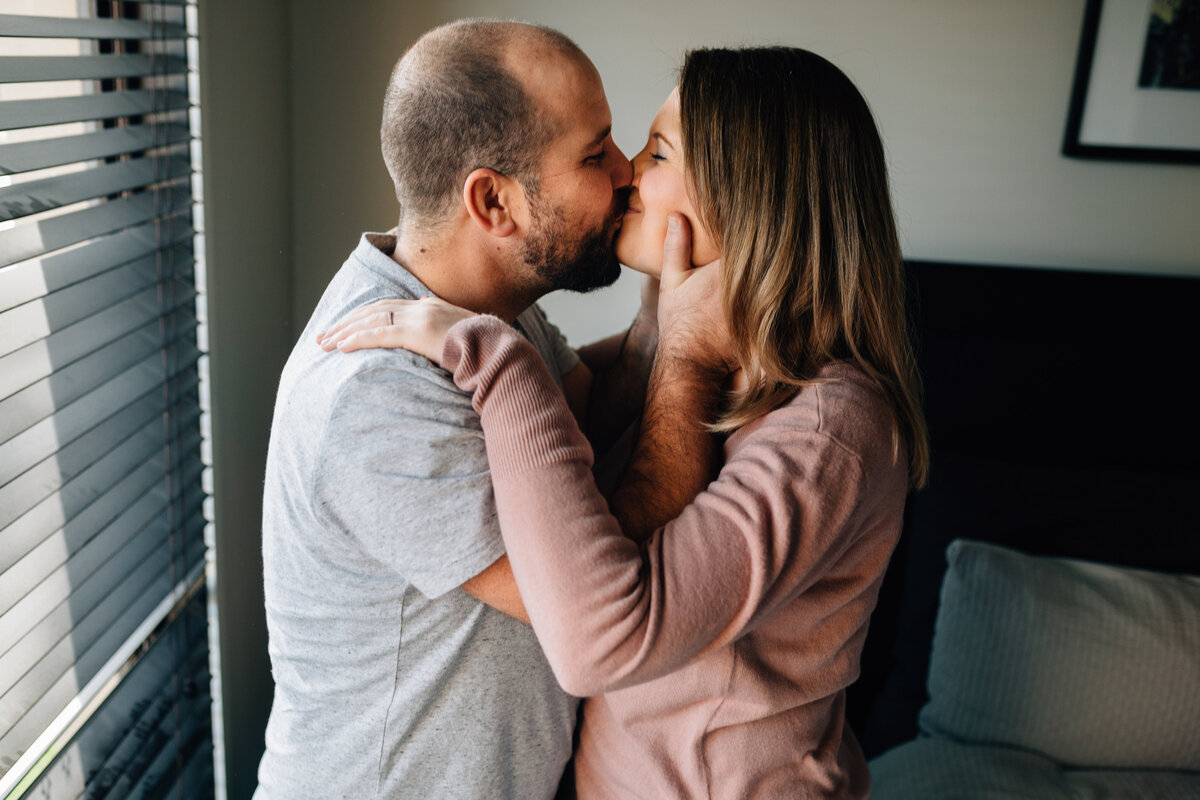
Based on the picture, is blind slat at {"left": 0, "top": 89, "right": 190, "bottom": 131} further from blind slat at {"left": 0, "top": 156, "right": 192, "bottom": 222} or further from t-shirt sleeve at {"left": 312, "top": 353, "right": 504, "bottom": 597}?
t-shirt sleeve at {"left": 312, "top": 353, "right": 504, "bottom": 597}

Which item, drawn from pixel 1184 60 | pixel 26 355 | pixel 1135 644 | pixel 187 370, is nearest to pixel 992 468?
pixel 1135 644

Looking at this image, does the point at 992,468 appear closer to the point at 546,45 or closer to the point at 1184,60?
the point at 1184,60

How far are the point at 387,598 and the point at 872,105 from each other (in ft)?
4.67

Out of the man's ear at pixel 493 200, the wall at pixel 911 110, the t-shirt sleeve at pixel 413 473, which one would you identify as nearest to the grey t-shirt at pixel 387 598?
the t-shirt sleeve at pixel 413 473

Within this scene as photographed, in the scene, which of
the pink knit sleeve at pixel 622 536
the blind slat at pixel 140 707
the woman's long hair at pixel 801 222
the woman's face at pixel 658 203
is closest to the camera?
the pink knit sleeve at pixel 622 536

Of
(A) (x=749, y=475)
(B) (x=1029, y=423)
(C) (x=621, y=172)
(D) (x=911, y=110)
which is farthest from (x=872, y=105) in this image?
(A) (x=749, y=475)

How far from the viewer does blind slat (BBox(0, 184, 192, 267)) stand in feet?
3.41

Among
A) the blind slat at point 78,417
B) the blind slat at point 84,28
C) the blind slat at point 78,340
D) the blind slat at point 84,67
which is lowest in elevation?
the blind slat at point 78,417

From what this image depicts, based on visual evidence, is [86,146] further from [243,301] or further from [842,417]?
[842,417]

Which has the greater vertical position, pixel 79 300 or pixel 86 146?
pixel 86 146

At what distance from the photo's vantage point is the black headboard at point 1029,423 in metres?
1.79

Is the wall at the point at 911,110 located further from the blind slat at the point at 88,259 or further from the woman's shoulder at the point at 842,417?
the woman's shoulder at the point at 842,417

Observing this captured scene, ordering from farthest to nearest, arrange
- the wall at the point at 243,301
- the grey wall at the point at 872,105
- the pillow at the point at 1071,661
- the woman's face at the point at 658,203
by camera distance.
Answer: the grey wall at the point at 872,105
the pillow at the point at 1071,661
the wall at the point at 243,301
the woman's face at the point at 658,203

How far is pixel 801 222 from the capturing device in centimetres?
107
